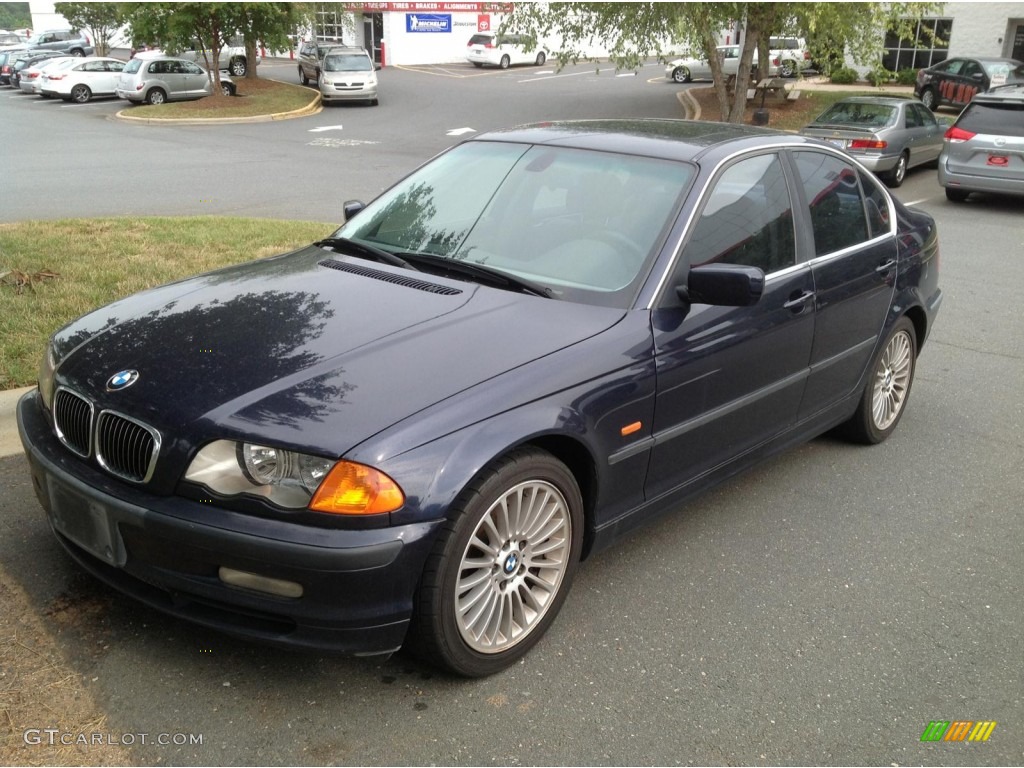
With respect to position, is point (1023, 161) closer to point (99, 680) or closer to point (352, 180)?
point (352, 180)

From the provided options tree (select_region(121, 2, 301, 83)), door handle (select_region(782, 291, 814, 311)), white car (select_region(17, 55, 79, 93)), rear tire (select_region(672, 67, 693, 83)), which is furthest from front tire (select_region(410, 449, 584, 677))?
rear tire (select_region(672, 67, 693, 83))

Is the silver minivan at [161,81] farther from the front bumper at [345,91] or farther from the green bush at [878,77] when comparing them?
the green bush at [878,77]

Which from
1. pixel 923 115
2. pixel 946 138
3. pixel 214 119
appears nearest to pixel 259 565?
pixel 946 138

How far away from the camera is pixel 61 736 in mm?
2877

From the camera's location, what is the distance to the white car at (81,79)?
1294 inches

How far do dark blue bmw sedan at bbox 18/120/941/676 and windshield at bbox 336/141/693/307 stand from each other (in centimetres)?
1

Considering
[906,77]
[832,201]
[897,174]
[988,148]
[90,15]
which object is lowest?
[897,174]

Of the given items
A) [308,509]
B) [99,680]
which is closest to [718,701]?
[308,509]

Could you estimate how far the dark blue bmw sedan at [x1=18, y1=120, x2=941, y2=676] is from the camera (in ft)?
9.53

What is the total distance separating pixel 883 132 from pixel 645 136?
1325 centimetres

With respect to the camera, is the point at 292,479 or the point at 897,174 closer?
the point at 292,479

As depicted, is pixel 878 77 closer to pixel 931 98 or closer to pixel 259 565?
pixel 931 98

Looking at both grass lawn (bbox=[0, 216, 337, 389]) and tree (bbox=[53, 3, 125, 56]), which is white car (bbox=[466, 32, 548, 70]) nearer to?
tree (bbox=[53, 3, 125, 56])

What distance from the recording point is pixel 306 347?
3.33 meters
